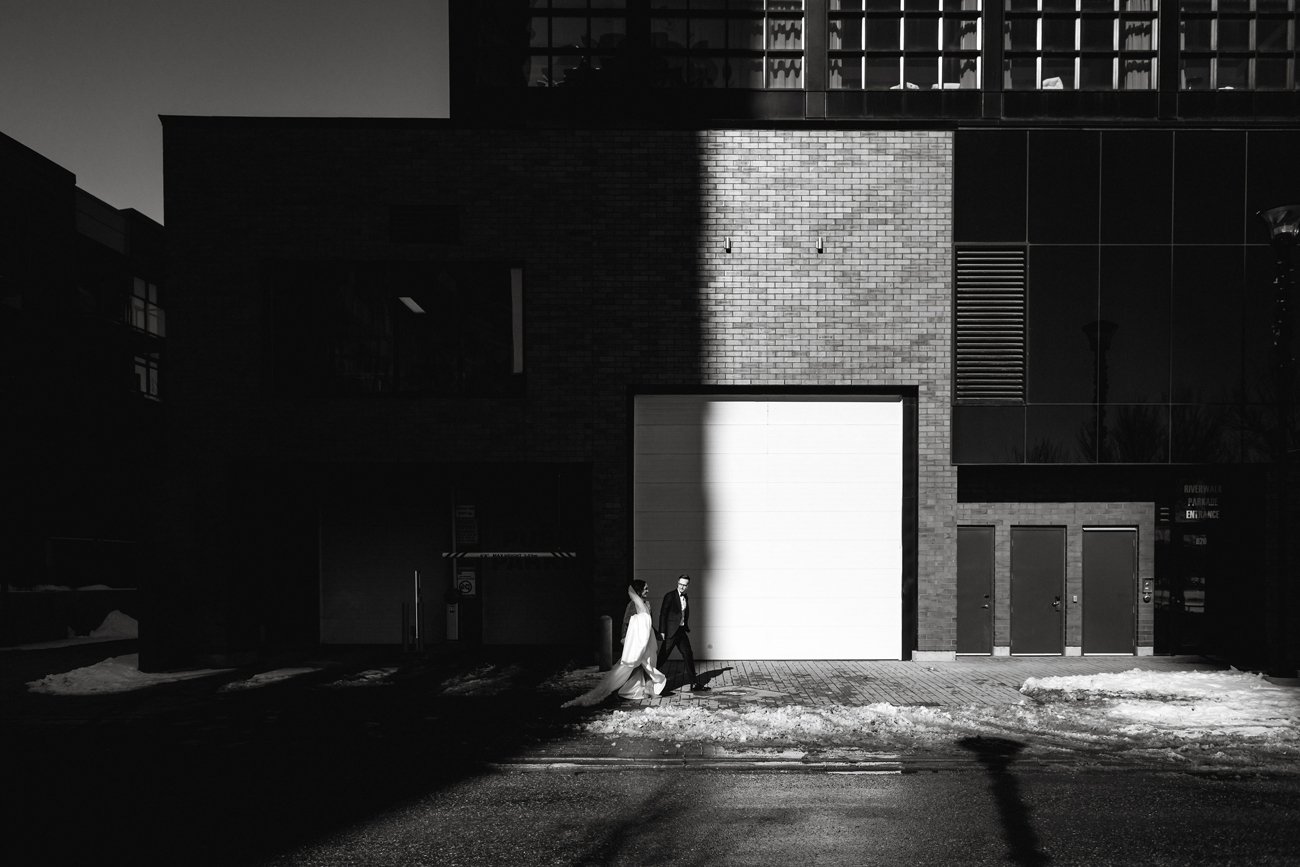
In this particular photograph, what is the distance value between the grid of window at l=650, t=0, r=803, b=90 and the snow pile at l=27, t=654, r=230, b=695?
529 inches

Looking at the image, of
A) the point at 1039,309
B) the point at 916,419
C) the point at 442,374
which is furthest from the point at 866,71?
the point at 442,374

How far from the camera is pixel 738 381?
49.8 ft

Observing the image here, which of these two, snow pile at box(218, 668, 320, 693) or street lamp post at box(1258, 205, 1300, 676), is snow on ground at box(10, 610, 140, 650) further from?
street lamp post at box(1258, 205, 1300, 676)

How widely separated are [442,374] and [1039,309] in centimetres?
1105

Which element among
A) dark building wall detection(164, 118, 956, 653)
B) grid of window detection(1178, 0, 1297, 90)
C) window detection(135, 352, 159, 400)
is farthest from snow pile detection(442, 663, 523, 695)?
window detection(135, 352, 159, 400)

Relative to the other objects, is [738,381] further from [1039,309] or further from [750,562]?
[1039,309]

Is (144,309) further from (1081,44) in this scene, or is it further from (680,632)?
(1081,44)

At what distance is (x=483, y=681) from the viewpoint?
42.7 feet

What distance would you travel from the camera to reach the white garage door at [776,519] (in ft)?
50.1

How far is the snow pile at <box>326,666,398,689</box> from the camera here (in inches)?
506

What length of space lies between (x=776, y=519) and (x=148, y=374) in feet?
88.5

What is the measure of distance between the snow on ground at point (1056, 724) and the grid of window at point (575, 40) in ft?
37.8

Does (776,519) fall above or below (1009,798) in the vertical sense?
above

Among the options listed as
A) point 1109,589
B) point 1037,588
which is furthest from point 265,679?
point 1109,589
